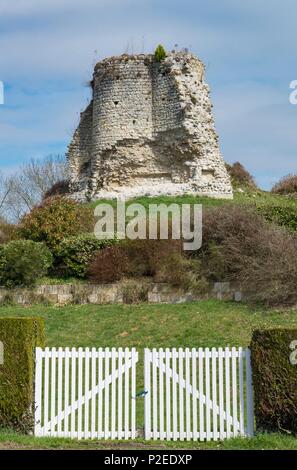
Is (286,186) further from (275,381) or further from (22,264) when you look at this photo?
(275,381)

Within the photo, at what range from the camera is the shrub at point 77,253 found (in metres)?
22.2

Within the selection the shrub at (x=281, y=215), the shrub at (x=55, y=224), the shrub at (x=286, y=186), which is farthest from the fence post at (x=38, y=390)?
the shrub at (x=286, y=186)

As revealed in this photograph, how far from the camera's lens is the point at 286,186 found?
1746 inches

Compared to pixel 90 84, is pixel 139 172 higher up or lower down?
lower down

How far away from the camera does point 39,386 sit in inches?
404

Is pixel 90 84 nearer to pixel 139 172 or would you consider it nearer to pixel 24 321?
pixel 139 172

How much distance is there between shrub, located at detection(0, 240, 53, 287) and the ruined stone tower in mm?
10645

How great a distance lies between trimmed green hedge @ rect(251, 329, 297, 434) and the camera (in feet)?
31.3

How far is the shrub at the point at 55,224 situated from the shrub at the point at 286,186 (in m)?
20.5

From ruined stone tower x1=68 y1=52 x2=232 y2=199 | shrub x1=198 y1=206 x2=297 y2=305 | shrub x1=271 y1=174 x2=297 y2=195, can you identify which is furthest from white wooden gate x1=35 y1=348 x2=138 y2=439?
shrub x1=271 y1=174 x2=297 y2=195

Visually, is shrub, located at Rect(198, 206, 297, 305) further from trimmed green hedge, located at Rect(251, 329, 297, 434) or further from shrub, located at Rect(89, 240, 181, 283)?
trimmed green hedge, located at Rect(251, 329, 297, 434)

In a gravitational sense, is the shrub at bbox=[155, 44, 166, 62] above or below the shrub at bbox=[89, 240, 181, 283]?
above
